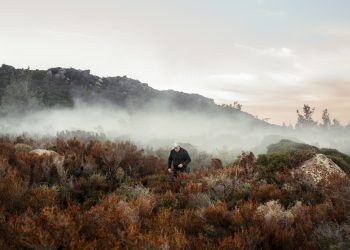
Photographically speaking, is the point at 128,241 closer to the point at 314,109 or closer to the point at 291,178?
the point at 291,178

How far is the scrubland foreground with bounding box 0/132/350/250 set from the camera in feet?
16.4

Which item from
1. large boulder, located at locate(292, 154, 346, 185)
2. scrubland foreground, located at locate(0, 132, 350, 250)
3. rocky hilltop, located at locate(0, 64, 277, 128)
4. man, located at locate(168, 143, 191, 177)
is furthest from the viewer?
rocky hilltop, located at locate(0, 64, 277, 128)

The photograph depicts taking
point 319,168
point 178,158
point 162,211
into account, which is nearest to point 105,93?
point 178,158

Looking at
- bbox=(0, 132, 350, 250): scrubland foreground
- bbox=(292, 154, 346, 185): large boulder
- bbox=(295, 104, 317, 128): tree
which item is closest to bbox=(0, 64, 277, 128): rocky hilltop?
bbox=(295, 104, 317, 128): tree

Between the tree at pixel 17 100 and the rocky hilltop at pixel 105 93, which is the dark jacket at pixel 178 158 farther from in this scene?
the rocky hilltop at pixel 105 93

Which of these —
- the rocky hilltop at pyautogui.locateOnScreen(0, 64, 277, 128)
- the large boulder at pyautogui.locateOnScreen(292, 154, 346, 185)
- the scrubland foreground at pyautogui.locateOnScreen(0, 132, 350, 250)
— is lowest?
the scrubland foreground at pyautogui.locateOnScreen(0, 132, 350, 250)

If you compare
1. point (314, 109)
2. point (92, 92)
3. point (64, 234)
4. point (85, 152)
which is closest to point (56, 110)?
point (92, 92)

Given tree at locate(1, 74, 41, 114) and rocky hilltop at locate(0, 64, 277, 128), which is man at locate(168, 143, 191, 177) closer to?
tree at locate(1, 74, 41, 114)

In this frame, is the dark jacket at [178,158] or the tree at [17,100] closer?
the dark jacket at [178,158]

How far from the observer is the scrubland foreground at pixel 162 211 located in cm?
500

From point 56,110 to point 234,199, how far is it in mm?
47877

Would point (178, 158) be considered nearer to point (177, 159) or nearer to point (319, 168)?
point (177, 159)

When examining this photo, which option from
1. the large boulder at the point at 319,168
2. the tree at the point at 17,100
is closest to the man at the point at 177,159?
the large boulder at the point at 319,168

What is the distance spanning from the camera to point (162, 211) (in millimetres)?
6746
